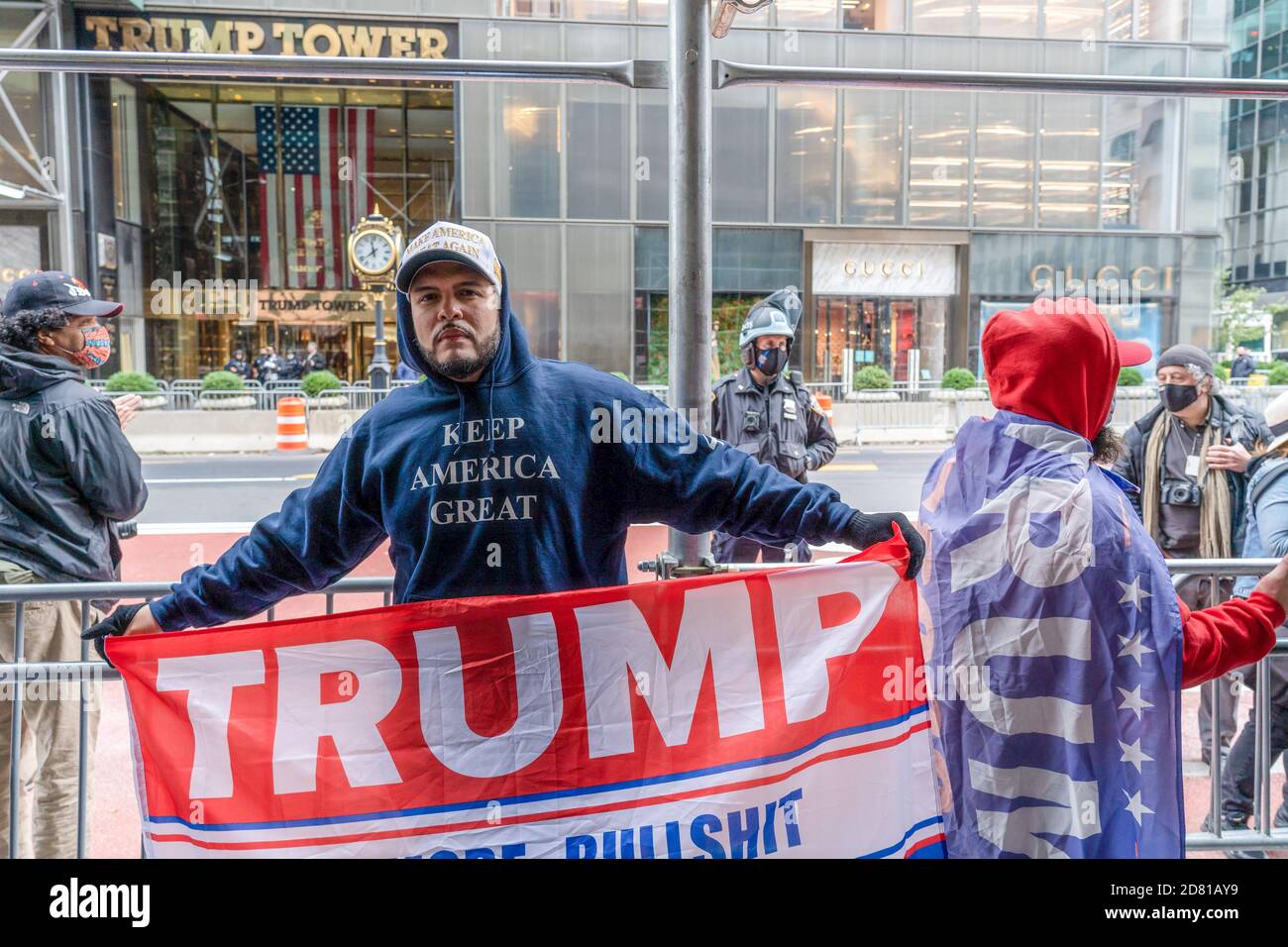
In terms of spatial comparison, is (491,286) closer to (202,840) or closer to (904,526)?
(904,526)

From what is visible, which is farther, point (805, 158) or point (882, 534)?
point (805, 158)

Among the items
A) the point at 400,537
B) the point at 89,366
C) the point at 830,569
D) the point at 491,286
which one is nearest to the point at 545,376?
the point at 491,286

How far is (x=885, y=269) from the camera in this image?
23703 millimetres

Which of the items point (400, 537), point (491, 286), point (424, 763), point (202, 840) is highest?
point (491, 286)

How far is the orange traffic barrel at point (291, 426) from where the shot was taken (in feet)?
58.5

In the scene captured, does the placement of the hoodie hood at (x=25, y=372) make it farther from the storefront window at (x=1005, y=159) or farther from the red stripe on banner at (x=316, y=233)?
the storefront window at (x=1005, y=159)

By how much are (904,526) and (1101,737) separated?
0.66 meters

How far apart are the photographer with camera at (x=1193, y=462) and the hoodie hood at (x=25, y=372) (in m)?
4.95

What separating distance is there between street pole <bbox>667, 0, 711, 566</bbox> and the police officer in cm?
272

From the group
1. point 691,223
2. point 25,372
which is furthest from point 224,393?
point 691,223

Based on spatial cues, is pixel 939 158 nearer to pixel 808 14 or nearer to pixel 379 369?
pixel 808 14

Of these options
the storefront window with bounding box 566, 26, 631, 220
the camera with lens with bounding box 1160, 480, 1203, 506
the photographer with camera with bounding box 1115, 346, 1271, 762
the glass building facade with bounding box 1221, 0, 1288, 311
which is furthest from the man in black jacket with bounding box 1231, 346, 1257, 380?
the camera with lens with bounding box 1160, 480, 1203, 506

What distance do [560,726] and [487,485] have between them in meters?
0.65

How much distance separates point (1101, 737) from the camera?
80.7 inches
